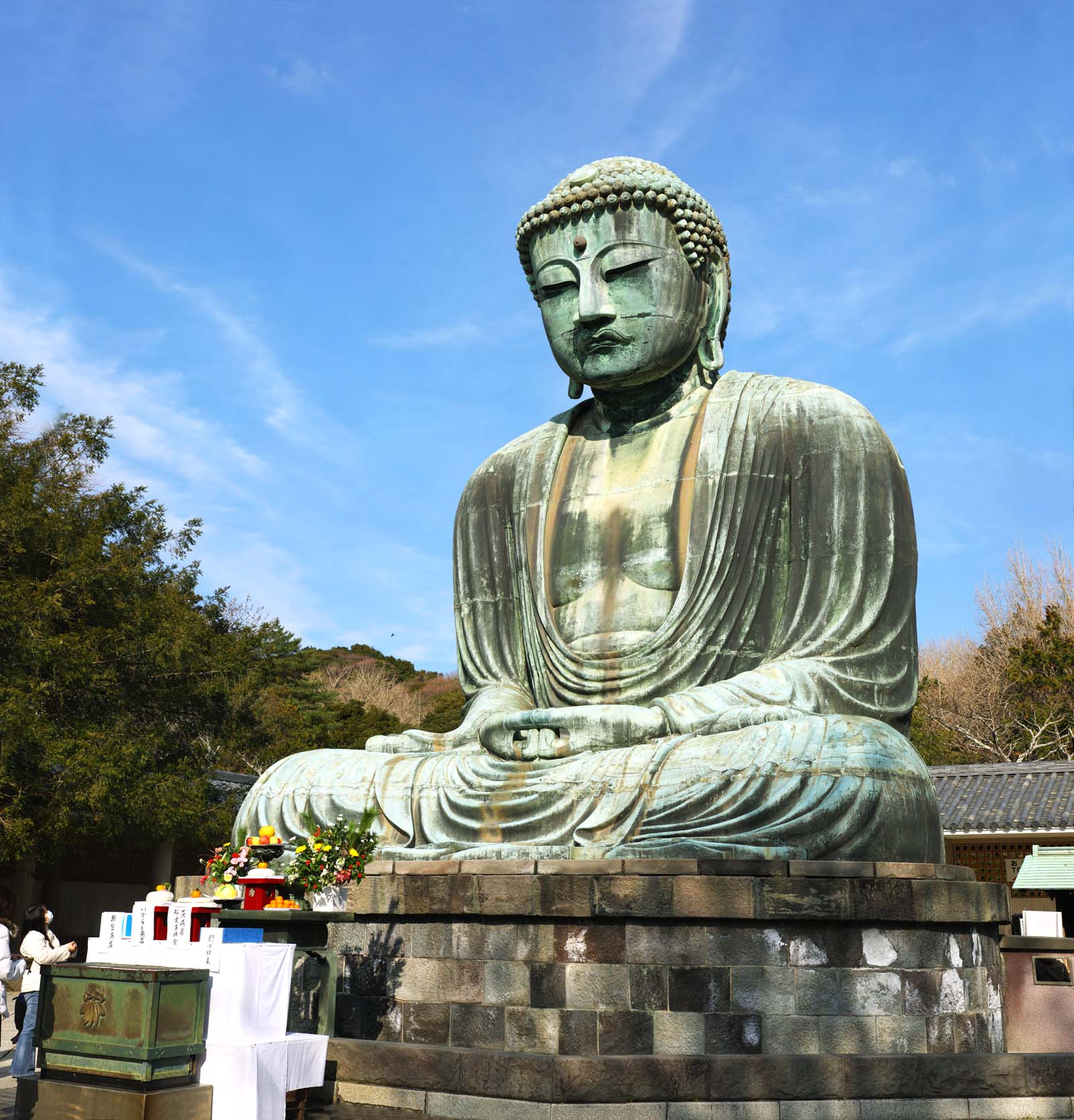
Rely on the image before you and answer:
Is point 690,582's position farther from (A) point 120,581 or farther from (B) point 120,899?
(B) point 120,899

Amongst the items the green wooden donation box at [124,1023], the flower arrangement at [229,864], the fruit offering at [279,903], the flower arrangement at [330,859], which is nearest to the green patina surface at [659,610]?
the flower arrangement at [330,859]

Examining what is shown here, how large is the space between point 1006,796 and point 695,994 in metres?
17.0

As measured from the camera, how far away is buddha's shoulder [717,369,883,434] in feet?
26.7

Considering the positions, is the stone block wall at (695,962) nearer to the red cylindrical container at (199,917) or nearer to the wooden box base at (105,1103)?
the red cylindrical container at (199,917)

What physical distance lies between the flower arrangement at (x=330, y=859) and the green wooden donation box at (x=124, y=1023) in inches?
59.4

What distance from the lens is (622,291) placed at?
855cm

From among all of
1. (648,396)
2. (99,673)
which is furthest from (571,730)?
(99,673)

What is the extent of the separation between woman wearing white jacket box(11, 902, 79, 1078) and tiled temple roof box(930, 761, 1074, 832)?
49.5ft

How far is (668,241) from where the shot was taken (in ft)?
28.3

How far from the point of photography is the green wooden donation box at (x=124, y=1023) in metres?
4.57

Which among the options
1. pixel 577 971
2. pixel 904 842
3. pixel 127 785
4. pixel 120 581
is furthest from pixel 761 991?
pixel 120 581

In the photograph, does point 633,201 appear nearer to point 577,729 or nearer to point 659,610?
point 659,610

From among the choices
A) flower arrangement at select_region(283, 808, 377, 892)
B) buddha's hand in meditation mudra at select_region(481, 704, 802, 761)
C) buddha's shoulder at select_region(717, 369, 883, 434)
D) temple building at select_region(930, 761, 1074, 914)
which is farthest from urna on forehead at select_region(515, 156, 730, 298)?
temple building at select_region(930, 761, 1074, 914)

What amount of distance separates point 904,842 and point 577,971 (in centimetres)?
184
